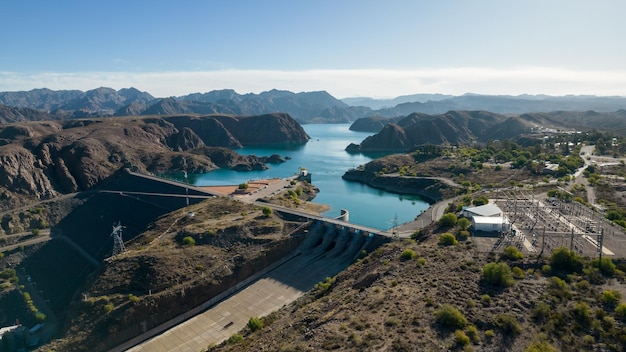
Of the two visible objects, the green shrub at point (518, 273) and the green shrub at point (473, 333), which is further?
the green shrub at point (518, 273)

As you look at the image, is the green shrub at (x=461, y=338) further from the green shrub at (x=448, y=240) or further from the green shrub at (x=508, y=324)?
the green shrub at (x=448, y=240)

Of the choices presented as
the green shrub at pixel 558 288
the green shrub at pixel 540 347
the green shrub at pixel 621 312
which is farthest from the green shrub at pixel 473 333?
the green shrub at pixel 621 312

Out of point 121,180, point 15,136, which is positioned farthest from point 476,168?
point 15,136

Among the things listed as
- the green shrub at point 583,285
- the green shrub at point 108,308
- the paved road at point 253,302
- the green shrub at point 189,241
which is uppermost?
the green shrub at point 583,285

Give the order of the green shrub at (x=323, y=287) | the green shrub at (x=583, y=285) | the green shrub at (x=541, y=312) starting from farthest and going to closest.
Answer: the green shrub at (x=323, y=287) < the green shrub at (x=583, y=285) < the green shrub at (x=541, y=312)

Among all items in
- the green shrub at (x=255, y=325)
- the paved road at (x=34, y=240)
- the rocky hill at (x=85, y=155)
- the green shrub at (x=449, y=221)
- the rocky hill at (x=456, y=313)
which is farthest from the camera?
the rocky hill at (x=85, y=155)

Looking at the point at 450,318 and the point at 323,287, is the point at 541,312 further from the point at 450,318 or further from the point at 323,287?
the point at 323,287

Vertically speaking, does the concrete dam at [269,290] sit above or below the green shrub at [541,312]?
below

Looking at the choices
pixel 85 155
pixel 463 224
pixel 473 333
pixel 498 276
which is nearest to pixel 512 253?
pixel 498 276
